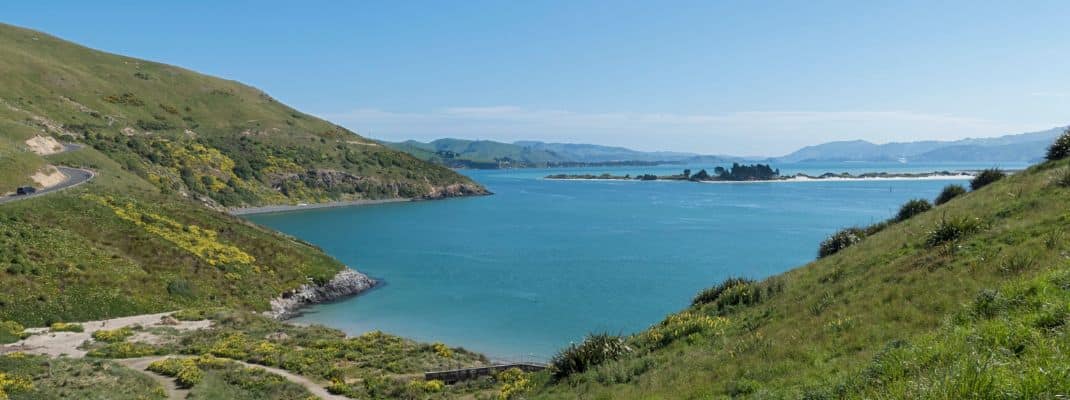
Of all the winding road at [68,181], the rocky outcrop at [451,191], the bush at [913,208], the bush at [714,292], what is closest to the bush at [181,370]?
the bush at [714,292]

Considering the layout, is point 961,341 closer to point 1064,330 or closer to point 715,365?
point 1064,330

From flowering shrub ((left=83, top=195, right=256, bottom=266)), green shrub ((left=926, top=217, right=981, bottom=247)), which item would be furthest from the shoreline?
green shrub ((left=926, top=217, right=981, bottom=247))

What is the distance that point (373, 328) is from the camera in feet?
144

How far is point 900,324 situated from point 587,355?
920 centimetres

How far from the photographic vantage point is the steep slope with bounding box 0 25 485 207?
12038 cm

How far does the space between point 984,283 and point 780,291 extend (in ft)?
27.5

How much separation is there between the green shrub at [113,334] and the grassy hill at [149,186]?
4.61 metres

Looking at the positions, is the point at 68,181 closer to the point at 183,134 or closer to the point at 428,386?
the point at 428,386

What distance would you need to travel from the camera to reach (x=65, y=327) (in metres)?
33.1

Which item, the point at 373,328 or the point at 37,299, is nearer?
the point at 37,299

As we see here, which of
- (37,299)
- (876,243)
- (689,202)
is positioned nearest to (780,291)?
(876,243)

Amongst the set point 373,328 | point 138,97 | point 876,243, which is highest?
point 138,97

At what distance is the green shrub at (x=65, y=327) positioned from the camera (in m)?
32.7

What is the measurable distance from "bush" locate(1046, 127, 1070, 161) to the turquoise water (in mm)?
26326
